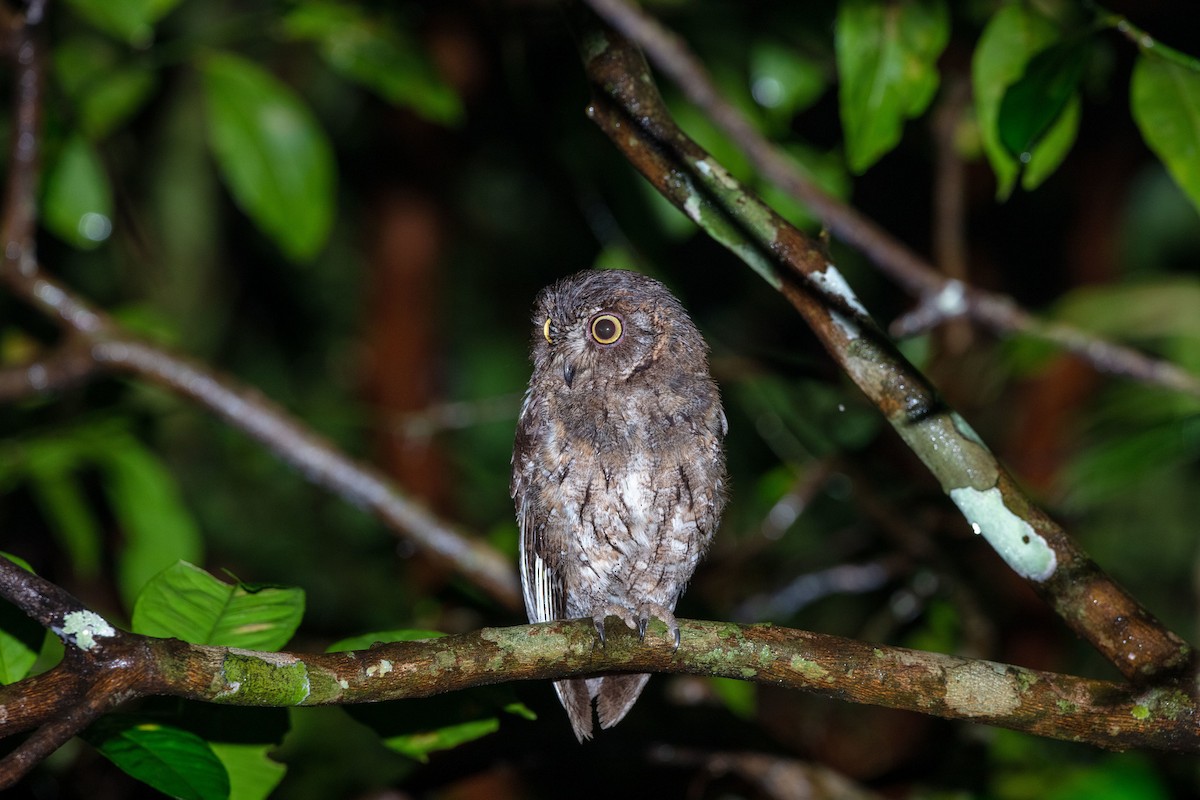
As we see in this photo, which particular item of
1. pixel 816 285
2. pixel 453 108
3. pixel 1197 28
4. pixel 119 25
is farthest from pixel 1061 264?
pixel 119 25

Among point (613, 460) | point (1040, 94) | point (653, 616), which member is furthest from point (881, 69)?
point (653, 616)

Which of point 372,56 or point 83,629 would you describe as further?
point 372,56

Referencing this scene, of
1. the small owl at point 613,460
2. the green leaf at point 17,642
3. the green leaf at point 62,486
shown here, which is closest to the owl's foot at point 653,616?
the small owl at point 613,460

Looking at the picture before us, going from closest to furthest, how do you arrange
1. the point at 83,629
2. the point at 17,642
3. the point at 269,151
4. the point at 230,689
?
the point at 83,629
the point at 230,689
the point at 17,642
the point at 269,151

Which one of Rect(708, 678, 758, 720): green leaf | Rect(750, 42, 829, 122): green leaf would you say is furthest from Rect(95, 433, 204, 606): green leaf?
Rect(750, 42, 829, 122): green leaf

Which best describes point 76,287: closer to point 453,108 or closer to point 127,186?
point 127,186

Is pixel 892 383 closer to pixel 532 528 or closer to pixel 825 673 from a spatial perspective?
pixel 825 673
